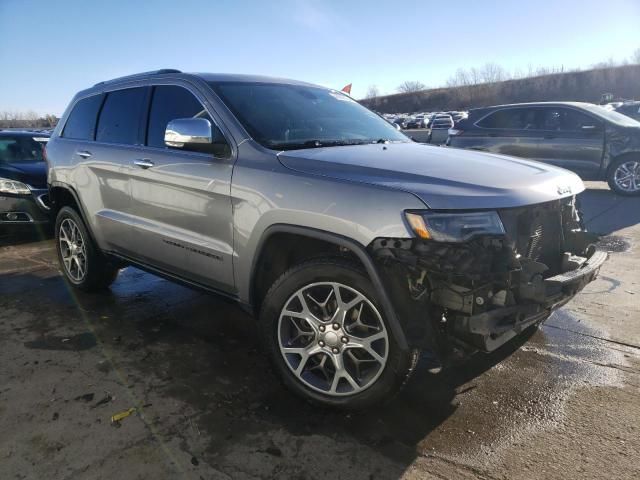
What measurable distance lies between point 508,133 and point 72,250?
805 centimetres

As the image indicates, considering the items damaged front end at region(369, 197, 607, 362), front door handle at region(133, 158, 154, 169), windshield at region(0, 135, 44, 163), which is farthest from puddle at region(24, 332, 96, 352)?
windshield at region(0, 135, 44, 163)

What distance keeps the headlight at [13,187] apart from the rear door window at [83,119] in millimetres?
2693

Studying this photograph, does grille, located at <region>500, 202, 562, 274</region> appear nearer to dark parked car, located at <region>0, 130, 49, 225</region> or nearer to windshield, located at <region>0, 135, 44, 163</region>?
dark parked car, located at <region>0, 130, 49, 225</region>

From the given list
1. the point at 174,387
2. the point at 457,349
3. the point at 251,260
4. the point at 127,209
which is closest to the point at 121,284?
the point at 127,209

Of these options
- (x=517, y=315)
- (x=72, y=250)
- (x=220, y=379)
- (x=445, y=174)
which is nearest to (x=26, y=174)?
(x=72, y=250)

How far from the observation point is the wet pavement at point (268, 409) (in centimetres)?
232

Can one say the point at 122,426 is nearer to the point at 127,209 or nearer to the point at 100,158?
the point at 127,209

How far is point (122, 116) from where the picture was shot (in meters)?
4.14

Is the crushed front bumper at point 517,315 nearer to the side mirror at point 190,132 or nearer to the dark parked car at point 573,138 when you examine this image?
the side mirror at point 190,132

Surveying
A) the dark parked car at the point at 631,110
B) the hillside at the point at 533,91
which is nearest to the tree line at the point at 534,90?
the hillside at the point at 533,91

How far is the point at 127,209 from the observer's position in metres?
3.93

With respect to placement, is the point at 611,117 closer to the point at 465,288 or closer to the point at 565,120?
the point at 565,120

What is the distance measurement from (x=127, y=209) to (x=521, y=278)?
2955 mm

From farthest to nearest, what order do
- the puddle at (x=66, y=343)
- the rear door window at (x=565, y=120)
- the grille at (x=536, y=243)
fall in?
the rear door window at (x=565, y=120), the puddle at (x=66, y=343), the grille at (x=536, y=243)
